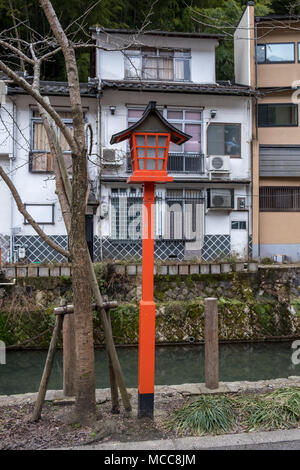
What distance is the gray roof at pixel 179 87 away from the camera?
14438 mm

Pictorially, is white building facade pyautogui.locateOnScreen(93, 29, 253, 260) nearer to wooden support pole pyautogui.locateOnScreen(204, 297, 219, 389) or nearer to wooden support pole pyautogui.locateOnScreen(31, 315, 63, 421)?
wooden support pole pyautogui.locateOnScreen(204, 297, 219, 389)

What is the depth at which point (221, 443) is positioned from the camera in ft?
13.5

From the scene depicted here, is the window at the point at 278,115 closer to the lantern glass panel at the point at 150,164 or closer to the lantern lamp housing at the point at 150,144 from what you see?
the lantern lamp housing at the point at 150,144

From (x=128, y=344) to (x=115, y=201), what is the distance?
6.20 meters

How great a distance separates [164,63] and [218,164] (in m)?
4.78

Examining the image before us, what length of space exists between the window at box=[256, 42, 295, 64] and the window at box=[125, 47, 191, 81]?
131 inches

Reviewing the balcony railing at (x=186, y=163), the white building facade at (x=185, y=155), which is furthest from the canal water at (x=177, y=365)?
the balcony railing at (x=186, y=163)

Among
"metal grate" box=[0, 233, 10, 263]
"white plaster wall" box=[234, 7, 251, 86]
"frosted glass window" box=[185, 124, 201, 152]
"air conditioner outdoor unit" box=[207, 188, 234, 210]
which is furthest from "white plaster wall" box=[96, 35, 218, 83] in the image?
"metal grate" box=[0, 233, 10, 263]

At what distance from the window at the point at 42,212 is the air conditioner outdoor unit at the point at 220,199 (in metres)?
6.10

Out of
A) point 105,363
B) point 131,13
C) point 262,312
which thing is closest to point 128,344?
point 105,363

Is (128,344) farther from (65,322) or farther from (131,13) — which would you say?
(131,13)

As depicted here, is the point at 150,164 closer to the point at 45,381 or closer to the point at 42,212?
the point at 45,381

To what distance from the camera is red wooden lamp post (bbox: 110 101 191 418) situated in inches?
184

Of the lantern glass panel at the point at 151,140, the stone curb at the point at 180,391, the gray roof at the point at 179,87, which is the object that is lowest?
the stone curb at the point at 180,391
